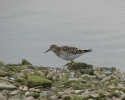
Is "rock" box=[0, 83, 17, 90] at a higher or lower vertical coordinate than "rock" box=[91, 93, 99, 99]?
higher

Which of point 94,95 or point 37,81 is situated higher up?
point 37,81

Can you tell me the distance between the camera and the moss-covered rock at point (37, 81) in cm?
814

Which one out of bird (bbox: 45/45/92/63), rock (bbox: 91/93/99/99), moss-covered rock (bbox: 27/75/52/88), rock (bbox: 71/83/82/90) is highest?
bird (bbox: 45/45/92/63)

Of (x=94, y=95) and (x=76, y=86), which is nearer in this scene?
(x=94, y=95)

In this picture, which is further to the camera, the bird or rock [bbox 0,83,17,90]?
the bird

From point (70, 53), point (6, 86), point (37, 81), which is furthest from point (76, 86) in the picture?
point (70, 53)

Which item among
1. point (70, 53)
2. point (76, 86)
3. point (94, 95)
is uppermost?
point (70, 53)

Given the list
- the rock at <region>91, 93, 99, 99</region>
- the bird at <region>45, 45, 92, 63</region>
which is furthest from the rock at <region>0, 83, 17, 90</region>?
the bird at <region>45, 45, 92, 63</region>

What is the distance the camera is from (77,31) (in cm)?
1539

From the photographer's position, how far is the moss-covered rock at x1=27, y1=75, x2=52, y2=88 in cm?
814

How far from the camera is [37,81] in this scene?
26.7 feet

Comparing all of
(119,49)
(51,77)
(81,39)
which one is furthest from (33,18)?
(51,77)

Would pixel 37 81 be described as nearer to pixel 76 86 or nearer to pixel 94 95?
pixel 76 86

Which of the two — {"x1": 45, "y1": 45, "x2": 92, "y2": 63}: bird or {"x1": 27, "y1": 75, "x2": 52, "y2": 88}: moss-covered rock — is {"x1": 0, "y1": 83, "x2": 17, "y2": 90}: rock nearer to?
{"x1": 27, "y1": 75, "x2": 52, "y2": 88}: moss-covered rock
